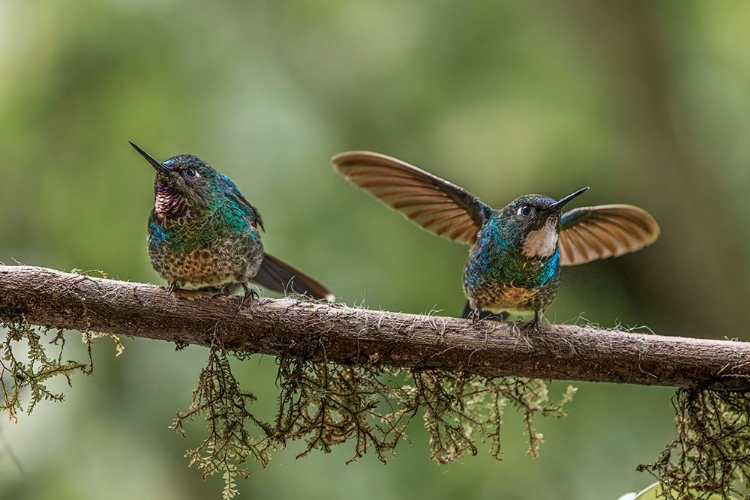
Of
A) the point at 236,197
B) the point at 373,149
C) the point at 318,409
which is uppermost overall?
the point at 373,149

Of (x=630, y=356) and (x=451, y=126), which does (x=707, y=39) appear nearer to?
(x=451, y=126)

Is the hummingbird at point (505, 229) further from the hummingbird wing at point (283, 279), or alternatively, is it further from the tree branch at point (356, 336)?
the hummingbird wing at point (283, 279)

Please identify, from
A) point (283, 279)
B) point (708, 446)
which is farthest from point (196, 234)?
point (708, 446)

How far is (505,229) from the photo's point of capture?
8.41ft

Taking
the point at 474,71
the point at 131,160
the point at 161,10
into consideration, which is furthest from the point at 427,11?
the point at 131,160

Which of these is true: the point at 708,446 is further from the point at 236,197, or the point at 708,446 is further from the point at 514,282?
the point at 236,197

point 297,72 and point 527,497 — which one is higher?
point 297,72

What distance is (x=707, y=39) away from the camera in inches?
188

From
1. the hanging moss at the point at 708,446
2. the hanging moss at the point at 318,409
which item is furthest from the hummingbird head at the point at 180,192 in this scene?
the hanging moss at the point at 708,446

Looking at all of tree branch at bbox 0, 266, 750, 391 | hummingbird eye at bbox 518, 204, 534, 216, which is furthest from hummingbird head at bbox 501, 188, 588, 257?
tree branch at bbox 0, 266, 750, 391

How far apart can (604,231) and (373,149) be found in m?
2.07

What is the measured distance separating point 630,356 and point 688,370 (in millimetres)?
155

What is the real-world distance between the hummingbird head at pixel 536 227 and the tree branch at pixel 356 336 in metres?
0.34

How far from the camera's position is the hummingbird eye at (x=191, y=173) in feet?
7.93
